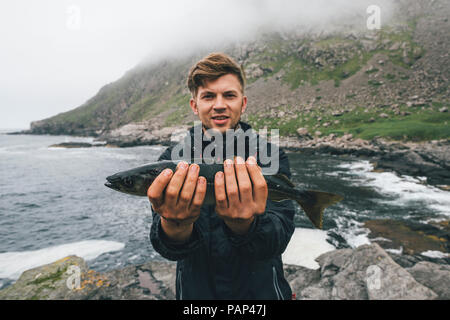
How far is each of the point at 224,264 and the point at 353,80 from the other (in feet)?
330

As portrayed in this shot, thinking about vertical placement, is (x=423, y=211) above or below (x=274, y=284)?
below

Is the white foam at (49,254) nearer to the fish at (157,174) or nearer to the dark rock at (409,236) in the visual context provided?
the fish at (157,174)

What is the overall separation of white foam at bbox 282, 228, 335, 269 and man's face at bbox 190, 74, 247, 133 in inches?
347

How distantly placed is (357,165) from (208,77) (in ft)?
126

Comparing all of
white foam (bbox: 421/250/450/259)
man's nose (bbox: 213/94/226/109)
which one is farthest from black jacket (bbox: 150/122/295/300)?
white foam (bbox: 421/250/450/259)

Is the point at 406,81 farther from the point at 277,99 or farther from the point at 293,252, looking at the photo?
the point at 293,252

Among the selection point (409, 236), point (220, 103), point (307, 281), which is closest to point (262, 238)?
point (220, 103)

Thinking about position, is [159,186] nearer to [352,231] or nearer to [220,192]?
[220,192]

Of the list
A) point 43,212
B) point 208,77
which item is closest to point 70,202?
point 43,212

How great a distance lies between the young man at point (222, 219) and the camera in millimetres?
2352

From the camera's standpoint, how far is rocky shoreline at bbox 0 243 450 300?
251 inches

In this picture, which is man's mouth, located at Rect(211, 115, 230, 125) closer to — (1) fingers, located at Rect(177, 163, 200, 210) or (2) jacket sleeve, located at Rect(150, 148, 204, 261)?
(1) fingers, located at Rect(177, 163, 200, 210)

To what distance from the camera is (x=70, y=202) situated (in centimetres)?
2298

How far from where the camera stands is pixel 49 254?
1320 centimetres
